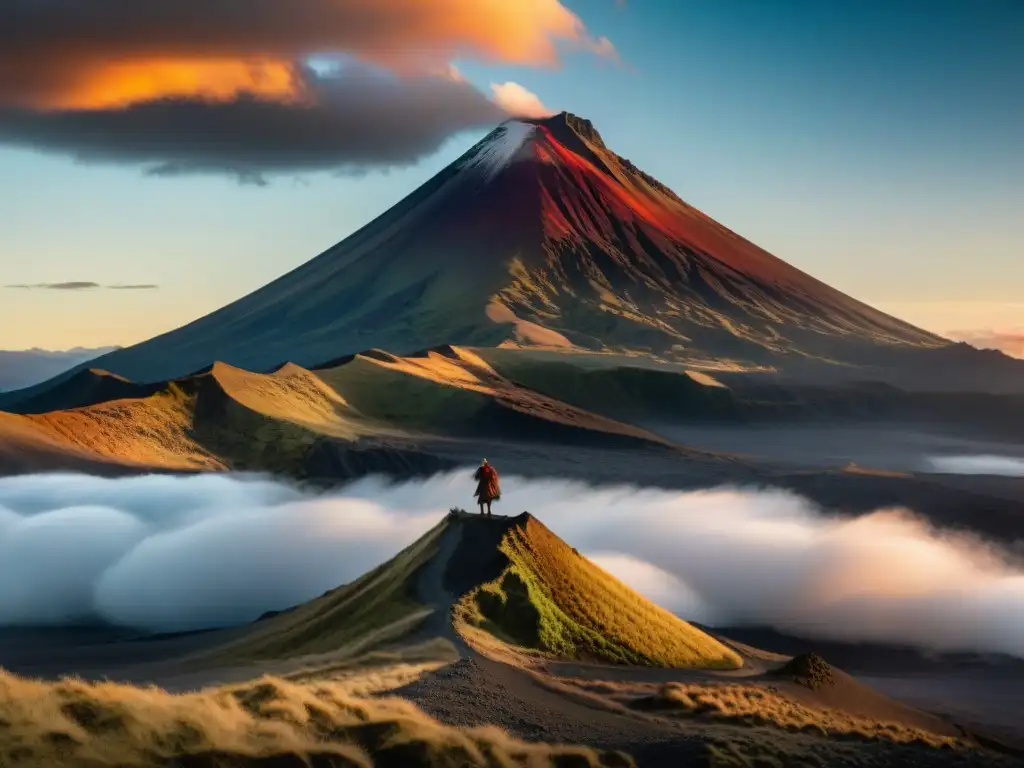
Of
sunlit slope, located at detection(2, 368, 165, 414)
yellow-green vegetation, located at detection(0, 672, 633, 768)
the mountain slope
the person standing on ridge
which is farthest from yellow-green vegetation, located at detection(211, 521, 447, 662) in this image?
sunlit slope, located at detection(2, 368, 165, 414)

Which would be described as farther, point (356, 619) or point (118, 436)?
point (118, 436)

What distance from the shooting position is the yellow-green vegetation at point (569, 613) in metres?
39.0

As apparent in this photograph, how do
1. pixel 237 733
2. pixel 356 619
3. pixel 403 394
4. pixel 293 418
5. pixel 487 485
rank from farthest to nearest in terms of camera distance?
pixel 403 394 < pixel 293 418 < pixel 356 619 < pixel 487 485 < pixel 237 733

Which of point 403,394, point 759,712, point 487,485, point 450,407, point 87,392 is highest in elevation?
point 403,394

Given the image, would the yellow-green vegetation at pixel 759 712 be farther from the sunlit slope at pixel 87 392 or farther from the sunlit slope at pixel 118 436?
the sunlit slope at pixel 87 392

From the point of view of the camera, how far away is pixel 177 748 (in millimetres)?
20469

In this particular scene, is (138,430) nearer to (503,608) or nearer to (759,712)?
(503,608)

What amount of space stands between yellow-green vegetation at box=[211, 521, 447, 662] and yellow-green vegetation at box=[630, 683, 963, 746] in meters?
9.15

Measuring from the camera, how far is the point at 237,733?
21.7 meters

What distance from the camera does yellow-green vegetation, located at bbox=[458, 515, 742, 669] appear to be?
39.0m

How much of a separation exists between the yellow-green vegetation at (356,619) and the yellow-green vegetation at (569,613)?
2.26m

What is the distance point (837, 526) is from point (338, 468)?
5115 cm

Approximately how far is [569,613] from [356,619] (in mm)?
7462

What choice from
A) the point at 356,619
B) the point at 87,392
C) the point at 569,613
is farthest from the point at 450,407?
the point at 569,613
